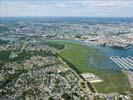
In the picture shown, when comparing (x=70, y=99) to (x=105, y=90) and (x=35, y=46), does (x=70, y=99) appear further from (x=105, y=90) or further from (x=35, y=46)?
(x=35, y=46)

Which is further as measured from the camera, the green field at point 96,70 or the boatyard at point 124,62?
the boatyard at point 124,62

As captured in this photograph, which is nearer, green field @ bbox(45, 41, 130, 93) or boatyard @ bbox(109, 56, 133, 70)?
green field @ bbox(45, 41, 130, 93)

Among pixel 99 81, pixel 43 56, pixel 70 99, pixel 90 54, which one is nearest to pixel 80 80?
pixel 99 81

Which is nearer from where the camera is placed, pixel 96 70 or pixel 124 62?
pixel 96 70
